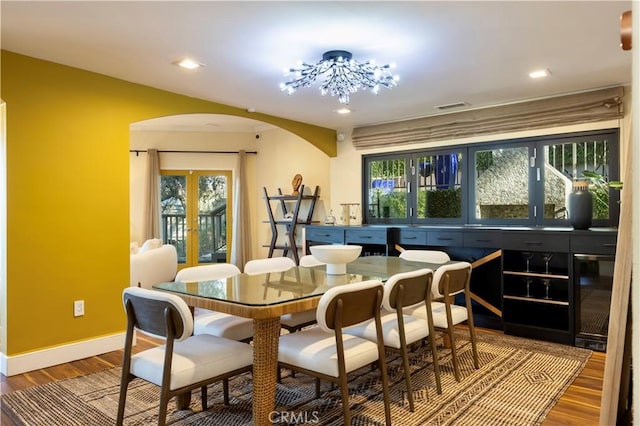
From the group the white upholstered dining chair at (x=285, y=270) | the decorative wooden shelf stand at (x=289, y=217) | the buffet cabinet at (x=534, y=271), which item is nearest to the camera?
the white upholstered dining chair at (x=285, y=270)

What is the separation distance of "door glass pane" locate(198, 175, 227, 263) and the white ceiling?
3636 millimetres

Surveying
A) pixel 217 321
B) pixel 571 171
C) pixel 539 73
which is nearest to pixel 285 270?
pixel 217 321

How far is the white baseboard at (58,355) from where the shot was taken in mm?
3102

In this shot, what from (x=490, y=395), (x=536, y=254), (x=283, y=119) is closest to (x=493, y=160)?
(x=536, y=254)

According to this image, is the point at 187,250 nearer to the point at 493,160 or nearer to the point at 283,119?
the point at 283,119

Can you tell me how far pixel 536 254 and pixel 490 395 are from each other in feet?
6.38

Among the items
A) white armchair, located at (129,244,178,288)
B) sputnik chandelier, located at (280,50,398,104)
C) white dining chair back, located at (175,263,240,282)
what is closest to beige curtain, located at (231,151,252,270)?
white armchair, located at (129,244,178,288)

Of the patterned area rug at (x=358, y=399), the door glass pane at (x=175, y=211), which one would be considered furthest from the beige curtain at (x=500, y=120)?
the door glass pane at (x=175, y=211)

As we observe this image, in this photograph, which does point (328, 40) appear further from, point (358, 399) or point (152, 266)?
point (152, 266)

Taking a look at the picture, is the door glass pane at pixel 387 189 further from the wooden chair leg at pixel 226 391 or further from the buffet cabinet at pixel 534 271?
the wooden chair leg at pixel 226 391

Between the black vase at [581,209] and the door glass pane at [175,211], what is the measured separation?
5915 mm

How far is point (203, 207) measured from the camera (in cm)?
760

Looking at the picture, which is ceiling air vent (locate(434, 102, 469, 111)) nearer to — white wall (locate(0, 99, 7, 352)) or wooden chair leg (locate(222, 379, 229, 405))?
wooden chair leg (locate(222, 379, 229, 405))

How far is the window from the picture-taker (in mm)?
4145
